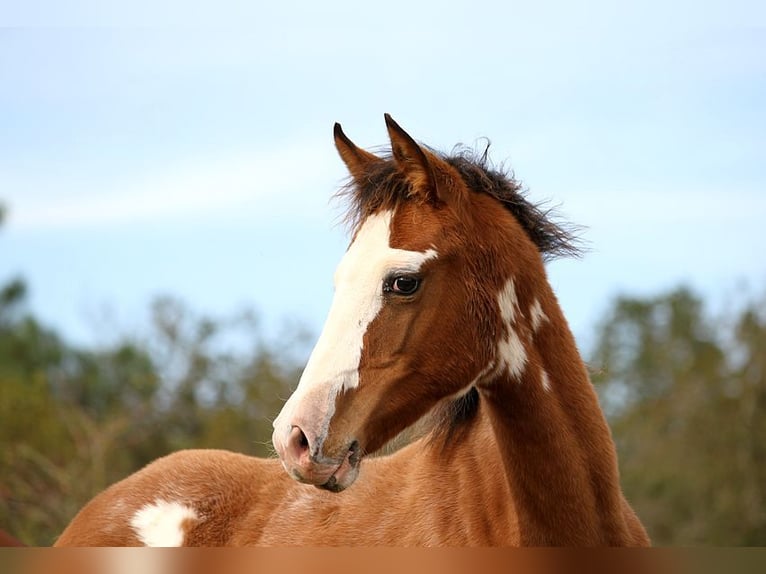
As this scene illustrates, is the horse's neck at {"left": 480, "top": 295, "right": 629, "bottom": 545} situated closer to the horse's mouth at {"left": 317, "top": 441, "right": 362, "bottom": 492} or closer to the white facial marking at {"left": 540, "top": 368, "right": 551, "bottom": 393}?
→ the white facial marking at {"left": 540, "top": 368, "right": 551, "bottom": 393}

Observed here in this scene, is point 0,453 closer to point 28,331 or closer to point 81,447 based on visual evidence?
point 81,447

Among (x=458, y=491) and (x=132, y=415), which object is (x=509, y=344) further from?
(x=132, y=415)

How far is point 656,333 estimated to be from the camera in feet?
86.7

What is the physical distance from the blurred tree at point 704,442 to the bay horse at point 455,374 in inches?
689

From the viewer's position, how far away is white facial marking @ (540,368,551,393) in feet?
11.8

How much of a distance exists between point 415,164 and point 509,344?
2.45 feet

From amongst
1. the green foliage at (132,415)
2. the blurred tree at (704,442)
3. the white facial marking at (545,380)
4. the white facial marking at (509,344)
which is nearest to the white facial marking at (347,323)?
the white facial marking at (509,344)

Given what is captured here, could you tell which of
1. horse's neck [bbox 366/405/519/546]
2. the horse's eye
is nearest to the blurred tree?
horse's neck [bbox 366/405/519/546]

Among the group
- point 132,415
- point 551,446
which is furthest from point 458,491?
point 132,415

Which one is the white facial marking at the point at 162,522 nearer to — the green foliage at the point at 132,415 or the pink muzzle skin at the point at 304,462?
the pink muzzle skin at the point at 304,462

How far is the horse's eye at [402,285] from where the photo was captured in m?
3.39

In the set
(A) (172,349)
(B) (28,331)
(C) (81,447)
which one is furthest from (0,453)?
(B) (28,331)

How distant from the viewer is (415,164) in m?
3.61

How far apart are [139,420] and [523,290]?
18602 mm
